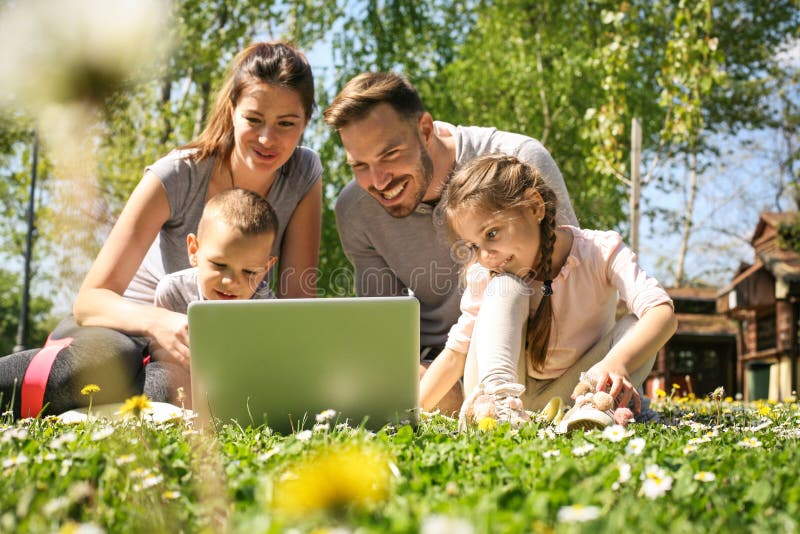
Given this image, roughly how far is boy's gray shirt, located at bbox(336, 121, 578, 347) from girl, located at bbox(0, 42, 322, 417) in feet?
0.91

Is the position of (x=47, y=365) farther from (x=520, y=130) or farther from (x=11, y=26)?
(x=520, y=130)

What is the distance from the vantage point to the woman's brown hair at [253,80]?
442 centimetres

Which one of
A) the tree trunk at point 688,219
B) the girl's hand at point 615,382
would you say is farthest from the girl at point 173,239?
the tree trunk at point 688,219

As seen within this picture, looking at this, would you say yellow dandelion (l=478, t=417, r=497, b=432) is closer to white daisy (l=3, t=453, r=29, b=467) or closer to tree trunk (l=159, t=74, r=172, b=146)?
white daisy (l=3, t=453, r=29, b=467)

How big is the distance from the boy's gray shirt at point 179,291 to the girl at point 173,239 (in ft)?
0.47

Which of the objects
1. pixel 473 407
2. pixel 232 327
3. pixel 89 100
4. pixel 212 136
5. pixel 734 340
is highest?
pixel 89 100

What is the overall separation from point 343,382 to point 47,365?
174 cm

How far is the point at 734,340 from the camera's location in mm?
22422


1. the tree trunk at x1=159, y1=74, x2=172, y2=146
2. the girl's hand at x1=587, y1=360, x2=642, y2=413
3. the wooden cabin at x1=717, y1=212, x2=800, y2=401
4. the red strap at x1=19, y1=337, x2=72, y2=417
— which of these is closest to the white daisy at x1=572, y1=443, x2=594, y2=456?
the girl's hand at x1=587, y1=360, x2=642, y2=413

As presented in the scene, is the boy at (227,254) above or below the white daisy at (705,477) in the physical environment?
above

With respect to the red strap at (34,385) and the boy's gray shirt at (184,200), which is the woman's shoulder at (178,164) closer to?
the boy's gray shirt at (184,200)

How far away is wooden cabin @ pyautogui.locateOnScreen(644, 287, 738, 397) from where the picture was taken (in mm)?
20766

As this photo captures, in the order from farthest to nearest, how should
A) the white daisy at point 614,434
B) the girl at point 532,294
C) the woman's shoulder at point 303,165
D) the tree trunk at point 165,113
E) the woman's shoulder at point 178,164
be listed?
the tree trunk at point 165,113 → the woman's shoulder at point 303,165 → the woman's shoulder at point 178,164 → the girl at point 532,294 → the white daisy at point 614,434

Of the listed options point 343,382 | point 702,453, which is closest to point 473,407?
point 343,382
